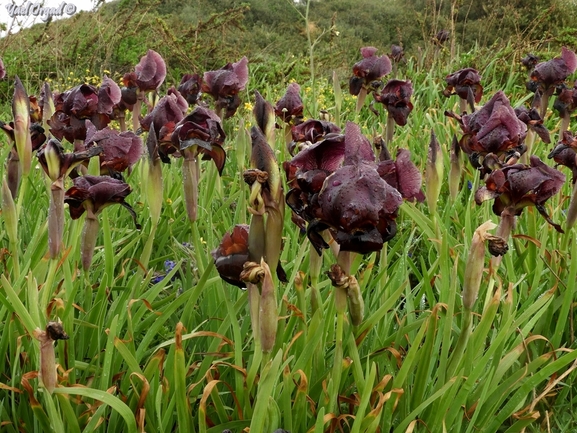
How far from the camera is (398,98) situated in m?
2.93

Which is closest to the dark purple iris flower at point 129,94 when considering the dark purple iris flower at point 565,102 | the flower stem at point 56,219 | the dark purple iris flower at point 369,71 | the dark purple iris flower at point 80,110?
the dark purple iris flower at point 80,110

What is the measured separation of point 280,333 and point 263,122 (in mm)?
563

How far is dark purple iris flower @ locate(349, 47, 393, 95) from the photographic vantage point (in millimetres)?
3238

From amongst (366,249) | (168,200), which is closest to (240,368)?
(366,249)

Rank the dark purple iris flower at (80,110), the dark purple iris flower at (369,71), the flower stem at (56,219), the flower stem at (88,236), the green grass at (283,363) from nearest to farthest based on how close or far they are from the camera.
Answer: the green grass at (283,363) → the flower stem at (56,219) → the flower stem at (88,236) → the dark purple iris flower at (80,110) → the dark purple iris flower at (369,71)

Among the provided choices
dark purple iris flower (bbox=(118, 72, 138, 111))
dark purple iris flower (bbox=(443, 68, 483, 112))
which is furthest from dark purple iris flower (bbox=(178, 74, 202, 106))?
dark purple iris flower (bbox=(443, 68, 483, 112))

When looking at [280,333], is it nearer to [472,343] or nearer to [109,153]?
[472,343]

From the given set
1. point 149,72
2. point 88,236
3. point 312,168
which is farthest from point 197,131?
point 149,72

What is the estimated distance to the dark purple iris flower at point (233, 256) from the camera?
1.21 meters

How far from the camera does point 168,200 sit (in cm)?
275

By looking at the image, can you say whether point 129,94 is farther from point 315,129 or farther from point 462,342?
point 462,342

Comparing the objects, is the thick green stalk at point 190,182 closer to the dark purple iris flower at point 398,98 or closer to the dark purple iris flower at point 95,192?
the dark purple iris flower at point 95,192

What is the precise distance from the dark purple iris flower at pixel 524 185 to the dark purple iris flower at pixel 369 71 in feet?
5.72

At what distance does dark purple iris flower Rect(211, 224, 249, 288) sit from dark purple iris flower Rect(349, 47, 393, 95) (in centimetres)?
218
